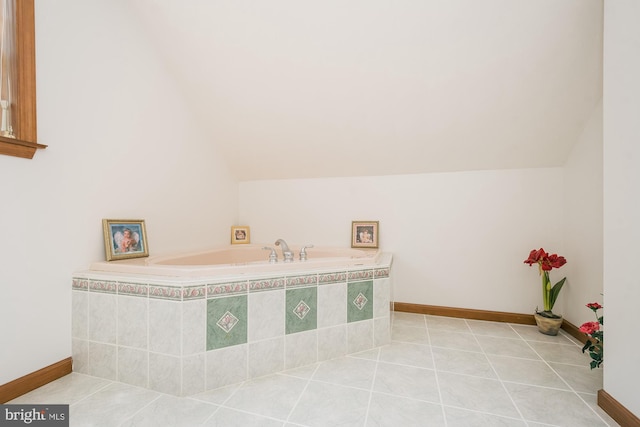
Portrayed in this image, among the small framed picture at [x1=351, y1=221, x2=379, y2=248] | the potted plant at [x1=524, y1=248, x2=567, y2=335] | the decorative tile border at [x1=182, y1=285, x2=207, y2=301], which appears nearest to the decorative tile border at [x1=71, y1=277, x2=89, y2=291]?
the decorative tile border at [x1=182, y1=285, x2=207, y2=301]

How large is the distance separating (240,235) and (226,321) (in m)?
1.72

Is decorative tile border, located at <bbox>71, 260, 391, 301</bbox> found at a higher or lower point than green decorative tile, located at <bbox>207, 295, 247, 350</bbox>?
higher

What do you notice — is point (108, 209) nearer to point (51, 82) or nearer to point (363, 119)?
point (51, 82)

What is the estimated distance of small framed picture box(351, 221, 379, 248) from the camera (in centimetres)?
287

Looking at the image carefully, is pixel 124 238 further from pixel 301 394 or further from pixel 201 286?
pixel 301 394

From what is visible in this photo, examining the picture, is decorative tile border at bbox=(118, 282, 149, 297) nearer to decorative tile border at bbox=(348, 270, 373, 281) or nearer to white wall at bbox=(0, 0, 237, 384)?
white wall at bbox=(0, 0, 237, 384)

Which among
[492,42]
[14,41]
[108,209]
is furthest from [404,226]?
[14,41]

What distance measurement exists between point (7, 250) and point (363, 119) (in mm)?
2352

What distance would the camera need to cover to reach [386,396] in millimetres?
1481

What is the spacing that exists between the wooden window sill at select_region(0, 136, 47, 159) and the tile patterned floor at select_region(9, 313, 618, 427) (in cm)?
122

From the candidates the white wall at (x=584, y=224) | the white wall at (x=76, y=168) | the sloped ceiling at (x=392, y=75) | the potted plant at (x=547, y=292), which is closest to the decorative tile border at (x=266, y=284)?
the white wall at (x=76, y=168)

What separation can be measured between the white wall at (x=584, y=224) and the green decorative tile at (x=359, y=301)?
1.54 metres

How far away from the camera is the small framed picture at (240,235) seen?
3.19 m

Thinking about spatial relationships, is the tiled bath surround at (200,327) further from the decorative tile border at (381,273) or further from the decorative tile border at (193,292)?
the decorative tile border at (381,273)
